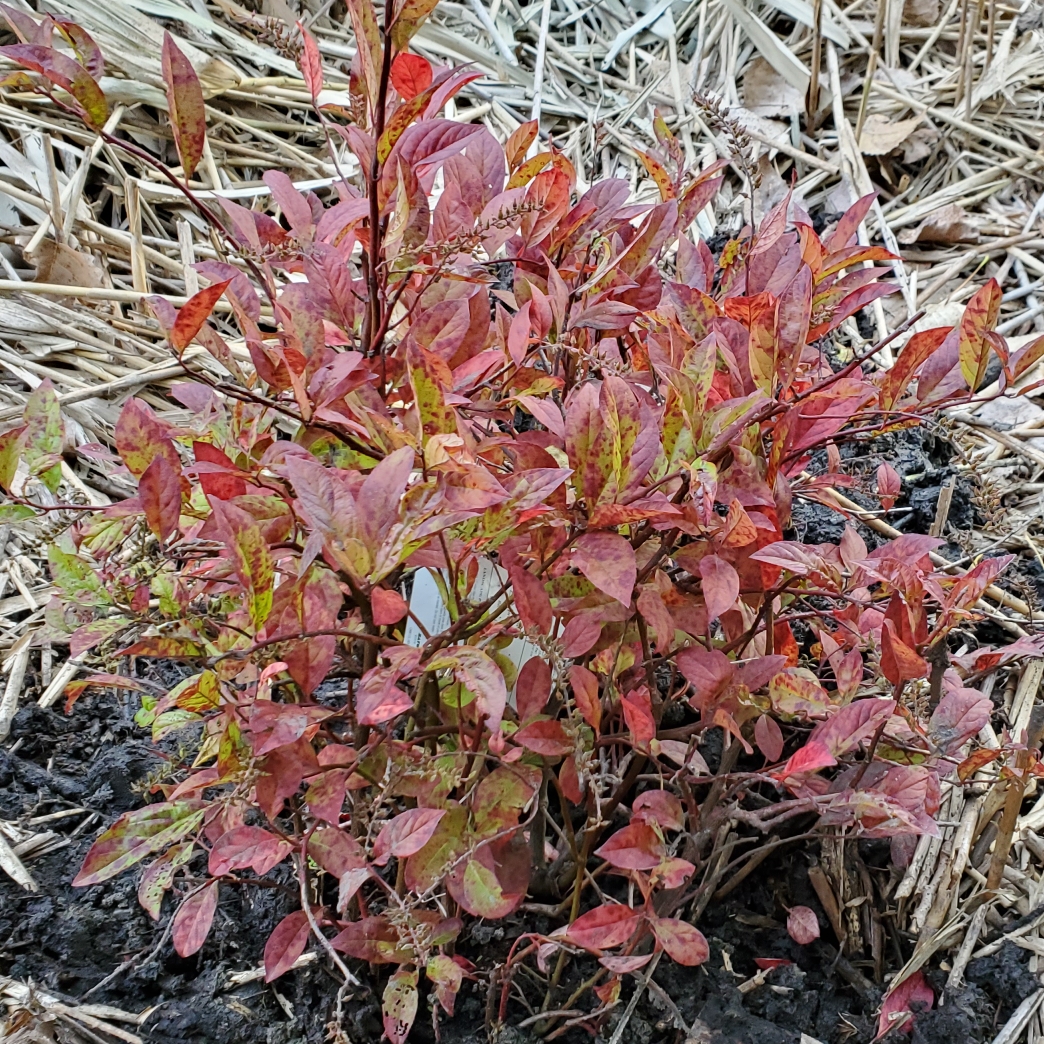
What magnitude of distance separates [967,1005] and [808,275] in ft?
2.61

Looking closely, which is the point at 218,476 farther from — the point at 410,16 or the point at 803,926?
the point at 803,926

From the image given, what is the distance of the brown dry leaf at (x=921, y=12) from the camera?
285 centimetres

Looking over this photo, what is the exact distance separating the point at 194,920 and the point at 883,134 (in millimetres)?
2539

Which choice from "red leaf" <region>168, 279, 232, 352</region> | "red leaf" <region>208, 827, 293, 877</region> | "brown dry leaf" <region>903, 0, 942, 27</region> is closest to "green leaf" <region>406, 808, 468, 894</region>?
"red leaf" <region>208, 827, 293, 877</region>

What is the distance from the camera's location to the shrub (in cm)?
74

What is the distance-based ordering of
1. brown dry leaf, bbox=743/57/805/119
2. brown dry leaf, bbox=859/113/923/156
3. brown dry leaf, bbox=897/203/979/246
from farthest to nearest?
brown dry leaf, bbox=743/57/805/119 → brown dry leaf, bbox=859/113/923/156 → brown dry leaf, bbox=897/203/979/246

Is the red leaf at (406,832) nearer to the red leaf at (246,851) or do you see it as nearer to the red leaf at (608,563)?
the red leaf at (246,851)

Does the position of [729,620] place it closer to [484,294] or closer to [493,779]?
[493,779]

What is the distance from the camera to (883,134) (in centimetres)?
258

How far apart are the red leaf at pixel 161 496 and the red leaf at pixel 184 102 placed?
12 centimetres

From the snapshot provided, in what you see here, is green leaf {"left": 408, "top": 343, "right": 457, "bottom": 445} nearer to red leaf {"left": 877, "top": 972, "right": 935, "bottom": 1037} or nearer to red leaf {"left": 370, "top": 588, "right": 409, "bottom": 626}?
red leaf {"left": 370, "top": 588, "right": 409, "bottom": 626}

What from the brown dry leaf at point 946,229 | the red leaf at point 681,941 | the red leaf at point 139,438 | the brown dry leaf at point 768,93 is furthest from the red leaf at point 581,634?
the brown dry leaf at point 768,93

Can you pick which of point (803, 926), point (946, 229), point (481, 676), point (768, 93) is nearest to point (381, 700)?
point (481, 676)

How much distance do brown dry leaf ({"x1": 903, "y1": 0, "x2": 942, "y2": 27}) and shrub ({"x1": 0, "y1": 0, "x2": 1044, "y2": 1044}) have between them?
2.28 meters
